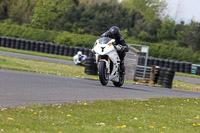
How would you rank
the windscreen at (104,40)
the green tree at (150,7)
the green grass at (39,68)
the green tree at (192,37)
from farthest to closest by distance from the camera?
the green tree at (150,7) < the green tree at (192,37) < the green grass at (39,68) < the windscreen at (104,40)

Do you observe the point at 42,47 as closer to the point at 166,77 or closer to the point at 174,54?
the point at 174,54

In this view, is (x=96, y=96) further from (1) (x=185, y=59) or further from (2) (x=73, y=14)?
(2) (x=73, y=14)

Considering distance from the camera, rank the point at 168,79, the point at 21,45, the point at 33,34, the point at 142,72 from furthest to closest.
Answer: the point at 33,34, the point at 21,45, the point at 142,72, the point at 168,79

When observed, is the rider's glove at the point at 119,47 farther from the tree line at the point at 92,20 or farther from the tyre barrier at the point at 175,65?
the tree line at the point at 92,20

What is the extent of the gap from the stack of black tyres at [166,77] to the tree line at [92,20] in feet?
110

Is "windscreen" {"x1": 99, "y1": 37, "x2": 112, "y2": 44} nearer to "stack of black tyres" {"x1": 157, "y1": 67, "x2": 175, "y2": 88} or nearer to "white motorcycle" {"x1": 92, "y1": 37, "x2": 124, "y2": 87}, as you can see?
"white motorcycle" {"x1": 92, "y1": 37, "x2": 124, "y2": 87}

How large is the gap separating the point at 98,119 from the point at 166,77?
14433mm

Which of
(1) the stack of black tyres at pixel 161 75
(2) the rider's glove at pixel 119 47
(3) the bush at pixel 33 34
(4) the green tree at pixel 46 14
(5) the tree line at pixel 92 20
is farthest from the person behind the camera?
(4) the green tree at pixel 46 14

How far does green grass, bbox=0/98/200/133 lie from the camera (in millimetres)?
6488

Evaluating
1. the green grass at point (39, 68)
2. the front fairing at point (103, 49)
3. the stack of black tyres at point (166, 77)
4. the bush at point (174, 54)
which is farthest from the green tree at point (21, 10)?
the front fairing at point (103, 49)

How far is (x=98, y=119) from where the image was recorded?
7.56 m

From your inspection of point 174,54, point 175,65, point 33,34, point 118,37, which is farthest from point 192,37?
point 118,37

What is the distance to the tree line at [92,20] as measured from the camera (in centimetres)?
5789

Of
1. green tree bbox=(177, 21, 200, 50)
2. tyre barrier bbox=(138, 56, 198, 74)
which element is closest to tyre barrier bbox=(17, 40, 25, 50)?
tyre barrier bbox=(138, 56, 198, 74)
